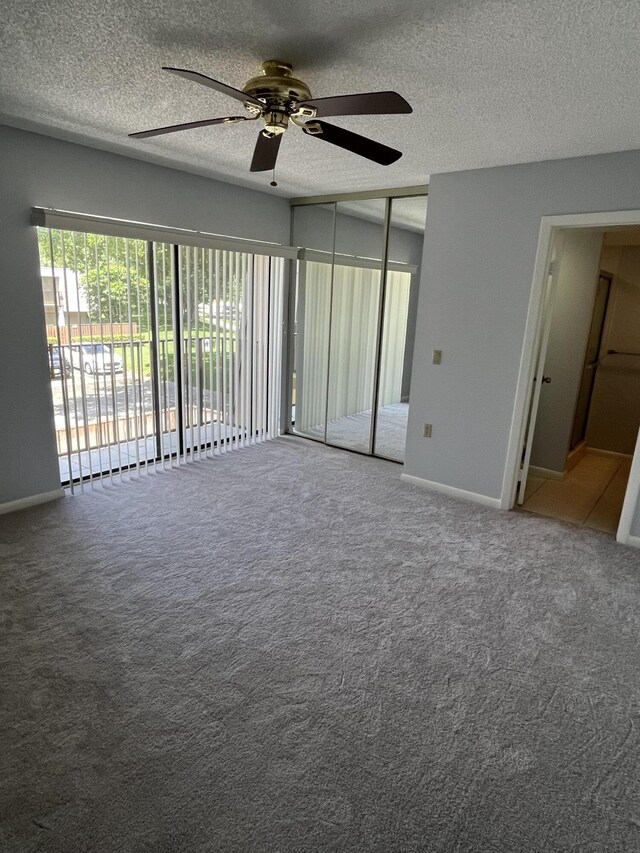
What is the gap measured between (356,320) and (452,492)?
196 cm

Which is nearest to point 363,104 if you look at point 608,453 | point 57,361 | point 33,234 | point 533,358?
point 533,358

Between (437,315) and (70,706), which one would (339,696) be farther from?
(437,315)

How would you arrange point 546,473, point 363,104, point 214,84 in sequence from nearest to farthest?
point 214,84, point 363,104, point 546,473

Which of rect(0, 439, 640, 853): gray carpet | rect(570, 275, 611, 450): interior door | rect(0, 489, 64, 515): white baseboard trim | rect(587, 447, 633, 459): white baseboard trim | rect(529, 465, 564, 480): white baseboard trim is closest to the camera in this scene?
rect(0, 439, 640, 853): gray carpet

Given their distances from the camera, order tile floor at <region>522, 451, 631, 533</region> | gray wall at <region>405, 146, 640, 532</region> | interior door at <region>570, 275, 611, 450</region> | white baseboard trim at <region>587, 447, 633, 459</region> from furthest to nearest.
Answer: white baseboard trim at <region>587, 447, 633, 459</region> < interior door at <region>570, 275, 611, 450</region> < tile floor at <region>522, 451, 631, 533</region> < gray wall at <region>405, 146, 640, 532</region>

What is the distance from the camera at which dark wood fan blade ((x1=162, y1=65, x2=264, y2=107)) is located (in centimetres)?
151

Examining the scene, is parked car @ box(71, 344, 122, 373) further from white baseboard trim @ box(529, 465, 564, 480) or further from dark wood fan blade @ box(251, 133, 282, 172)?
white baseboard trim @ box(529, 465, 564, 480)

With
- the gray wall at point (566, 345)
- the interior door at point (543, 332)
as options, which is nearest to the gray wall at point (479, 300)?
the interior door at point (543, 332)

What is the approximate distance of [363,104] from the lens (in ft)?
5.57

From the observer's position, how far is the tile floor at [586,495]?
12.2ft

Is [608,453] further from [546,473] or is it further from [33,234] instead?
[33,234]

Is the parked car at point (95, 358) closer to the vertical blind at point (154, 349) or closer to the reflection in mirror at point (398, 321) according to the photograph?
the vertical blind at point (154, 349)

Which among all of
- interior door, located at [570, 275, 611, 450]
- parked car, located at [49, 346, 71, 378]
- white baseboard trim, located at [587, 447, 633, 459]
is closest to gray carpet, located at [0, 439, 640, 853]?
parked car, located at [49, 346, 71, 378]

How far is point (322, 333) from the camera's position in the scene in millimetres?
5047
